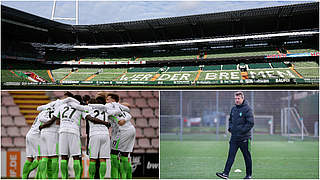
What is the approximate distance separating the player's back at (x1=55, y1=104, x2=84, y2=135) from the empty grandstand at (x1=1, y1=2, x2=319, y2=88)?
845cm

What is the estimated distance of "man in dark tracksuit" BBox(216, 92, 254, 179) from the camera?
5.45 metres

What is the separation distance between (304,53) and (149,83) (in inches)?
357

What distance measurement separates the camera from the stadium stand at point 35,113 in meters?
6.77

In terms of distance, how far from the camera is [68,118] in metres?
5.00

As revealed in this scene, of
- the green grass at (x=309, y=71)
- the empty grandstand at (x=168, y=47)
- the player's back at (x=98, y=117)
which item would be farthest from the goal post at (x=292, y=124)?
the green grass at (x=309, y=71)

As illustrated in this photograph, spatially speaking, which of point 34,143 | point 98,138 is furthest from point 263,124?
point 34,143

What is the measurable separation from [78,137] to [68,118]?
0.41 m

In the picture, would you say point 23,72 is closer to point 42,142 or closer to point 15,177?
point 15,177

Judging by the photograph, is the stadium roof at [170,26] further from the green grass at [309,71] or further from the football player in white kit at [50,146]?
the football player in white kit at [50,146]

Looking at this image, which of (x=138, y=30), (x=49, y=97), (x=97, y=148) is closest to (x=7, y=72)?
(x=138, y=30)

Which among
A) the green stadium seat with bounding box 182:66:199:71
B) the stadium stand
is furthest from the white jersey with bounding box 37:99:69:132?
the green stadium seat with bounding box 182:66:199:71

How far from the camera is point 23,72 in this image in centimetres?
1529

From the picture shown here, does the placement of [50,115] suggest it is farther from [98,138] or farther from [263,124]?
[263,124]

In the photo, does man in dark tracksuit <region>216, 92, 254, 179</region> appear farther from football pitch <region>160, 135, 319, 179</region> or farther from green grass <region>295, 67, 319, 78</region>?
green grass <region>295, 67, 319, 78</region>
